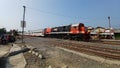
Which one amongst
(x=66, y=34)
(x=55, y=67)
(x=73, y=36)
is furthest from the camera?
(x=66, y=34)

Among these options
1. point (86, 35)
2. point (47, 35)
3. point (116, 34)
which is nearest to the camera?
point (86, 35)

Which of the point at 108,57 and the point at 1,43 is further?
the point at 1,43

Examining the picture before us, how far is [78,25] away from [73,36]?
2.62m

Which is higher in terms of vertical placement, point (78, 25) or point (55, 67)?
point (78, 25)

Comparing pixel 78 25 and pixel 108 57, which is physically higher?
pixel 78 25

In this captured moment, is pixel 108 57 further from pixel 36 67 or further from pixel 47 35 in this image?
pixel 47 35

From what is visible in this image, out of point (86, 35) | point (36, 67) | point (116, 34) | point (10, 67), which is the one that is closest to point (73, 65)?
point (36, 67)

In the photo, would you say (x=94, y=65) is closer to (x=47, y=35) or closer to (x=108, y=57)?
(x=108, y=57)

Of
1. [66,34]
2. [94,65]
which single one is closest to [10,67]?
[94,65]

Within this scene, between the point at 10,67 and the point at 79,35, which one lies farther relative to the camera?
the point at 79,35

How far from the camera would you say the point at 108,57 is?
14.8 metres

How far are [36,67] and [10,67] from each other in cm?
246

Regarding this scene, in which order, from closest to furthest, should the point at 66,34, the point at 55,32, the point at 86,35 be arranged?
the point at 86,35 < the point at 66,34 < the point at 55,32

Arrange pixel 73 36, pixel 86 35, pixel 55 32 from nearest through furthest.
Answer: pixel 86 35
pixel 73 36
pixel 55 32
